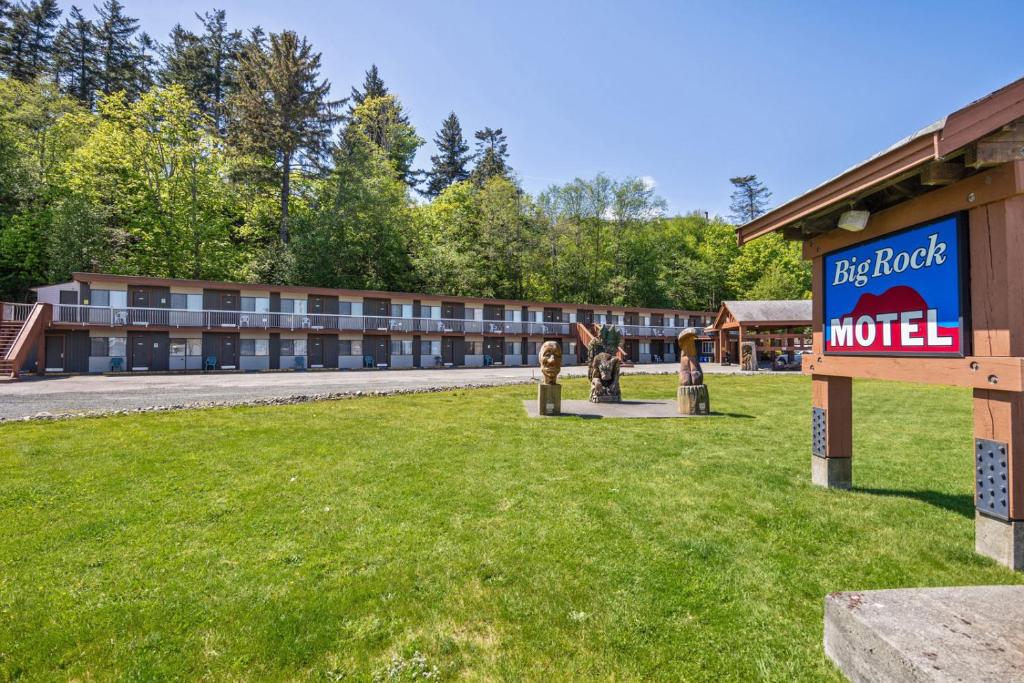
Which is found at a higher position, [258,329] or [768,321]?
[768,321]

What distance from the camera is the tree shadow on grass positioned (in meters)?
4.88

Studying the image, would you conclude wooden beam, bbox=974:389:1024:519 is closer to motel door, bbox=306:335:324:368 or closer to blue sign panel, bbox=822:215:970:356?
blue sign panel, bbox=822:215:970:356

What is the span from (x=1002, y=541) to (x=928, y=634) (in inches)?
83.6

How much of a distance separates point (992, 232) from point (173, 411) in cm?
1503

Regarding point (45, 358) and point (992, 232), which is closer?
point (992, 232)

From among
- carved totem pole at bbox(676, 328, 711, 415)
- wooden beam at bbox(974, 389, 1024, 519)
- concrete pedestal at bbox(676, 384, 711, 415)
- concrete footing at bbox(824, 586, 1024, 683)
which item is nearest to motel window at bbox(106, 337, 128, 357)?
carved totem pole at bbox(676, 328, 711, 415)

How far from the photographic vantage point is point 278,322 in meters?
32.6

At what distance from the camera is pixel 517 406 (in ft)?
43.7

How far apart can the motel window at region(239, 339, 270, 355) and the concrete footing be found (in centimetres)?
3550

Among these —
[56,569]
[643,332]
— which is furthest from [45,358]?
[643,332]

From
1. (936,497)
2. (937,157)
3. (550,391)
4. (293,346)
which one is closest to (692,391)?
(550,391)

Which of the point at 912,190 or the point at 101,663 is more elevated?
the point at 912,190

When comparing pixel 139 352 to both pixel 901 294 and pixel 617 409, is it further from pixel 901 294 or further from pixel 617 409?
pixel 901 294

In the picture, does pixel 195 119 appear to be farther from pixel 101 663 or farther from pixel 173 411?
pixel 101 663
